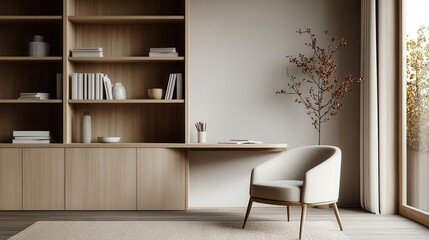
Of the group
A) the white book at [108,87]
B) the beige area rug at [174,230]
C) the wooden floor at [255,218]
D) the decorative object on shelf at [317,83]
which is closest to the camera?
the beige area rug at [174,230]

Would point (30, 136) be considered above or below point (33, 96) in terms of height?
below

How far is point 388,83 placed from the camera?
17.4ft

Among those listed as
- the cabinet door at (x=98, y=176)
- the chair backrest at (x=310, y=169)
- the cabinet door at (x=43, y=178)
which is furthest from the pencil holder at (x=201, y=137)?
the cabinet door at (x=43, y=178)

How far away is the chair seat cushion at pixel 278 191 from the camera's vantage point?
13.9 ft

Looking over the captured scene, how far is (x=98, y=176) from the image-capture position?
17.6 ft

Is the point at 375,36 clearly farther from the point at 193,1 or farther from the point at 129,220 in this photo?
the point at 129,220

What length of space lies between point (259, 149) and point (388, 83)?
4.64 ft

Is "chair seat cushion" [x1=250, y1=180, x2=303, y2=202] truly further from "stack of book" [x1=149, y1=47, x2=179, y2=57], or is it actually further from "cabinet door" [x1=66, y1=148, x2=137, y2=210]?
"stack of book" [x1=149, y1=47, x2=179, y2=57]

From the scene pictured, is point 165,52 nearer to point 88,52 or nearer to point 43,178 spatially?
point 88,52

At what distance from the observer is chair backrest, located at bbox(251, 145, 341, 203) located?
427 cm

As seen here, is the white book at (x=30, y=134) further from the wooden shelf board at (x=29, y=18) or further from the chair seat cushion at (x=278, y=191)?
the chair seat cushion at (x=278, y=191)

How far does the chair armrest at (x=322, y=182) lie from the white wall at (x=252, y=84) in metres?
1.35

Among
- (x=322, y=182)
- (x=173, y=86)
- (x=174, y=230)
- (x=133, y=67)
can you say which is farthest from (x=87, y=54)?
(x=322, y=182)

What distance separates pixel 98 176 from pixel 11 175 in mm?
855
